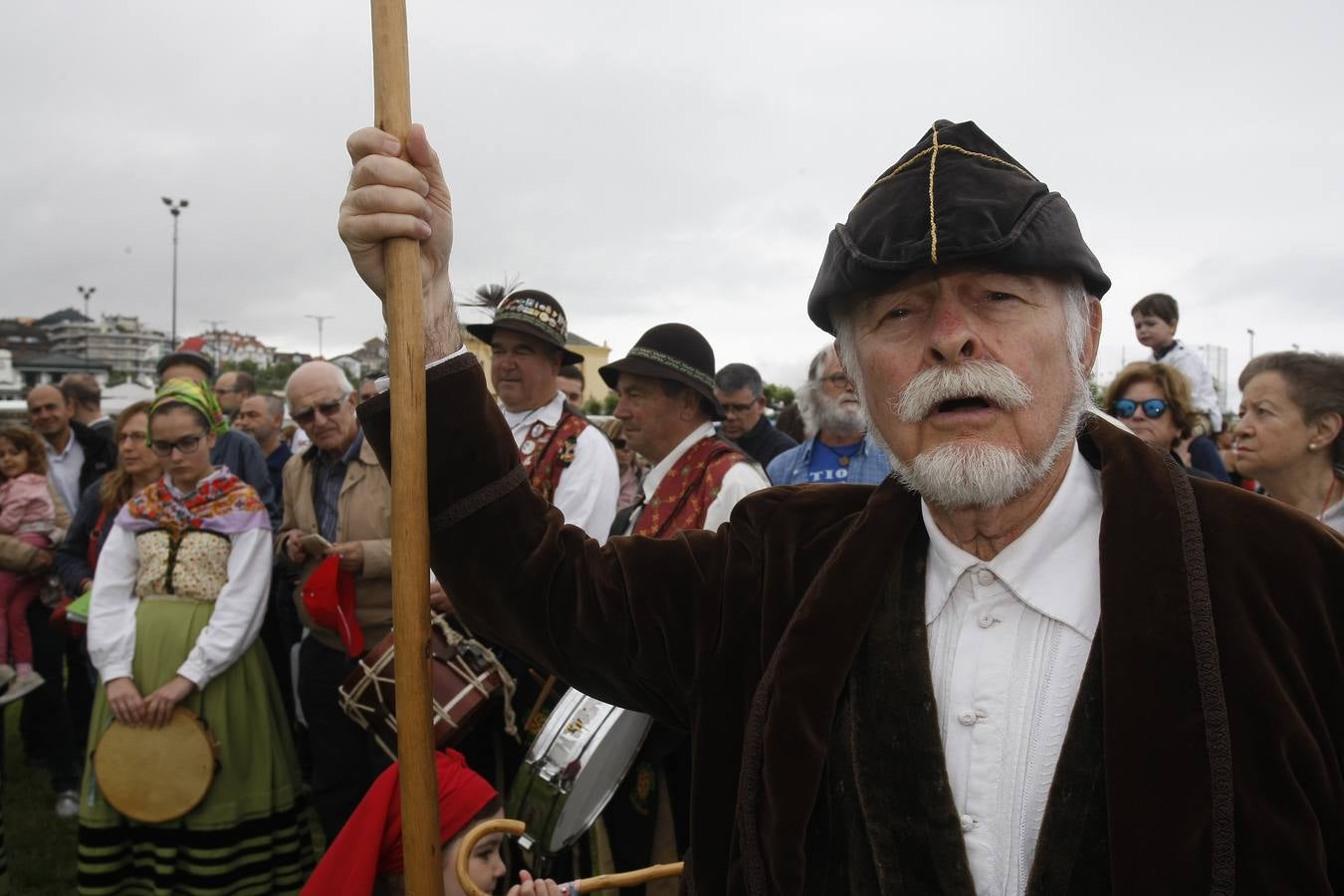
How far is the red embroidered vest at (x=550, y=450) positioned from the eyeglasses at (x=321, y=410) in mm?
1062

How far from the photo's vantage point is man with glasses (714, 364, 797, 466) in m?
6.20

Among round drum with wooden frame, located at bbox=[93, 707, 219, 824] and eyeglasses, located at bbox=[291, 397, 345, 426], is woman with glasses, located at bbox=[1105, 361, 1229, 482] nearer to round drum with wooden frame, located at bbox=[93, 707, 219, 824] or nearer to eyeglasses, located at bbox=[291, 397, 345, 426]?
eyeglasses, located at bbox=[291, 397, 345, 426]

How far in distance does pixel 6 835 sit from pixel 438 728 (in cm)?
346

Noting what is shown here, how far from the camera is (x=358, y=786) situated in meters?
4.16

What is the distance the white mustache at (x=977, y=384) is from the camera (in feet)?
4.88

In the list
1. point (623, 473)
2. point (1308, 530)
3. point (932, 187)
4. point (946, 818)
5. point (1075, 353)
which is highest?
point (623, 473)

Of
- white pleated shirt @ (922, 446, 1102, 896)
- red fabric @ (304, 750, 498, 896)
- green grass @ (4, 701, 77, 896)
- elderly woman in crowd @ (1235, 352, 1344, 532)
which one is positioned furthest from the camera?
green grass @ (4, 701, 77, 896)

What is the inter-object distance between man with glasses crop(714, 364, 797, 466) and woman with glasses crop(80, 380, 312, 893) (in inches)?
123

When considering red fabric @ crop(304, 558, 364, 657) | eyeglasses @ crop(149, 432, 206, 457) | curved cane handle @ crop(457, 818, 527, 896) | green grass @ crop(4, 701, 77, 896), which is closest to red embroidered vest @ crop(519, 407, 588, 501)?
red fabric @ crop(304, 558, 364, 657)

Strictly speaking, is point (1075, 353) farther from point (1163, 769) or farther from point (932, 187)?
point (1163, 769)

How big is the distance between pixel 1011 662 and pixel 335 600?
310 centimetres

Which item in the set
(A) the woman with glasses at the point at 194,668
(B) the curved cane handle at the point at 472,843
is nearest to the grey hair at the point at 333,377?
(A) the woman with glasses at the point at 194,668

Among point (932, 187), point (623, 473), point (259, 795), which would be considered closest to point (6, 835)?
point (259, 795)

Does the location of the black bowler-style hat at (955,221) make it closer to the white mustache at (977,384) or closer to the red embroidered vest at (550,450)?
the white mustache at (977,384)
